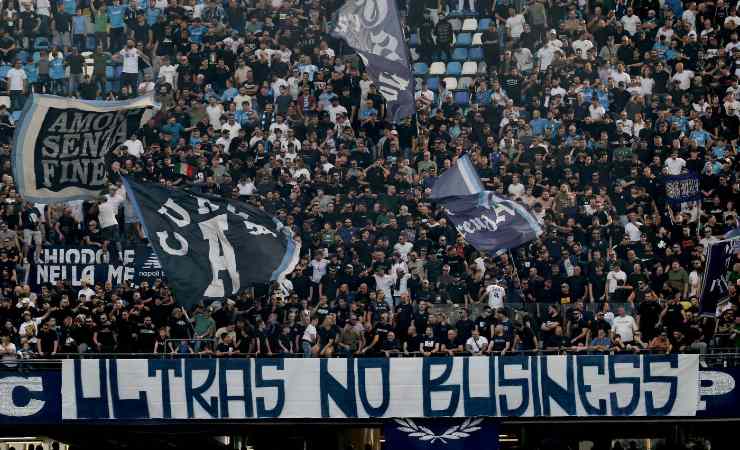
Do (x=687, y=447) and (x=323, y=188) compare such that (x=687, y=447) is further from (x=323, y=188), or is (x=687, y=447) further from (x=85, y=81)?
(x=85, y=81)

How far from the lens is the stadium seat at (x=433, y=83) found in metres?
31.0

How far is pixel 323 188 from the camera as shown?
2667cm

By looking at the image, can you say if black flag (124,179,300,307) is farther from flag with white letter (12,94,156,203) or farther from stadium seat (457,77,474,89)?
stadium seat (457,77,474,89)

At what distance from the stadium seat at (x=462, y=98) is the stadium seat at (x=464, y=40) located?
2.10 metres

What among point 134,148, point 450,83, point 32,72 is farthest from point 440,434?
point 32,72

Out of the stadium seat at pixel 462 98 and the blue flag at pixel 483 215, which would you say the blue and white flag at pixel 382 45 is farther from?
→ the blue flag at pixel 483 215

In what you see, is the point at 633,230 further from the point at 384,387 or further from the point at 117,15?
the point at 117,15

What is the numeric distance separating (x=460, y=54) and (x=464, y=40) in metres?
0.51

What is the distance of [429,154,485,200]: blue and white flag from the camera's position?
82.9ft

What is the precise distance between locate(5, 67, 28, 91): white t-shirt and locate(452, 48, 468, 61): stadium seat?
871 centimetres

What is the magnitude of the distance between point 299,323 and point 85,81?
9575 mm

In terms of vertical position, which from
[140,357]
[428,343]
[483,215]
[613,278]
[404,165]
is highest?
[404,165]

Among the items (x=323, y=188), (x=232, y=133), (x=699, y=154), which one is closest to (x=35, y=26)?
(x=232, y=133)

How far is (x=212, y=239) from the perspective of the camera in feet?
72.5
